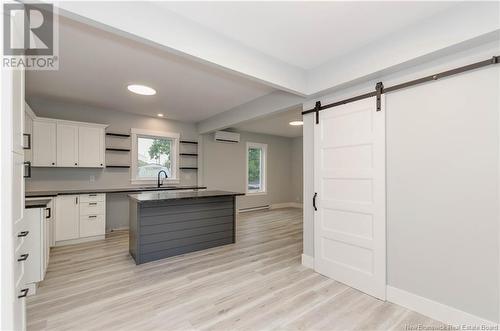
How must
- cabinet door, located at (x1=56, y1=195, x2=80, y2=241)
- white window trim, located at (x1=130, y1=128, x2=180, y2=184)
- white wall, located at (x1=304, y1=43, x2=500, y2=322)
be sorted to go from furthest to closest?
white window trim, located at (x1=130, y1=128, x2=180, y2=184)
cabinet door, located at (x1=56, y1=195, x2=80, y2=241)
white wall, located at (x1=304, y1=43, x2=500, y2=322)

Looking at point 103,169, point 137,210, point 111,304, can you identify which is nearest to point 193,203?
point 137,210

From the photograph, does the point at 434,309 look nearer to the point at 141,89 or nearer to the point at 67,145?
the point at 141,89

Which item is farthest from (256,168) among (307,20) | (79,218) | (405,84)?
(307,20)

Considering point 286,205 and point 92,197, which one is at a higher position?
point 92,197

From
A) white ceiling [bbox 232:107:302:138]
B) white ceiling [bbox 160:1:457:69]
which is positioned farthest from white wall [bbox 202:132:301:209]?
white ceiling [bbox 160:1:457:69]

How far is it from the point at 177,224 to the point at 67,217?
2160mm

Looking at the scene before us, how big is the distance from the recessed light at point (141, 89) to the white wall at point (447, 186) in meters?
3.33

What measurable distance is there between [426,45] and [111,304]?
3765mm

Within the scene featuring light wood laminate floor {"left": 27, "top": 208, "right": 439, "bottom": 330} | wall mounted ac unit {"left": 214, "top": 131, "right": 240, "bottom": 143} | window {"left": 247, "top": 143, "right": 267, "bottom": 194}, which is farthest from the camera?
window {"left": 247, "top": 143, "right": 267, "bottom": 194}

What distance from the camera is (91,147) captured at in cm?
453

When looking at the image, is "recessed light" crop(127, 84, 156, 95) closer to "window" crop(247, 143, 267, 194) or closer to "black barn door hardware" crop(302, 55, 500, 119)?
"black barn door hardware" crop(302, 55, 500, 119)

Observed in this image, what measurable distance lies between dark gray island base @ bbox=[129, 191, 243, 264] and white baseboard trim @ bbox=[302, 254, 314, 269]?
4.75ft

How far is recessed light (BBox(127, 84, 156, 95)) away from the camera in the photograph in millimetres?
3519

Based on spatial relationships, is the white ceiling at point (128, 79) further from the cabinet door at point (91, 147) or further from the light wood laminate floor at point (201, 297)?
the light wood laminate floor at point (201, 297)
